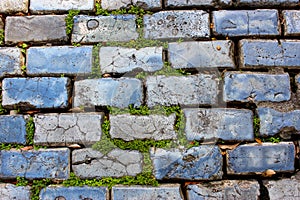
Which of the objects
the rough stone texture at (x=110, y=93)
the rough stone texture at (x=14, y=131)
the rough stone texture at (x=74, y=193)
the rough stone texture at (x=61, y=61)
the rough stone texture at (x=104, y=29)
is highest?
the rough stone texture at (x=104, y=29)

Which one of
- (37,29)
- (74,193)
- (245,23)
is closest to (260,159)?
(245,23)

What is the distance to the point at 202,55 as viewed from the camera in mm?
1380

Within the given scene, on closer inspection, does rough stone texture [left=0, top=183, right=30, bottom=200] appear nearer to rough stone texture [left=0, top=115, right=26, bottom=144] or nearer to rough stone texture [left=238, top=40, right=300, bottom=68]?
rough stone texture [left=0, top=115, right=26, bottom=144]

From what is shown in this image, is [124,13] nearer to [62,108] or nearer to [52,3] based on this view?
[52,3]

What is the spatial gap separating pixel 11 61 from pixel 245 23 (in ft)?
2.96

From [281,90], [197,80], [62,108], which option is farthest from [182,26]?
[62,108]

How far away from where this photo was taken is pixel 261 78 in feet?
4.47

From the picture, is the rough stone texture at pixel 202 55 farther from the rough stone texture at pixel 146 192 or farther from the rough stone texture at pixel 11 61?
the rough stone texture at pixel 11 61

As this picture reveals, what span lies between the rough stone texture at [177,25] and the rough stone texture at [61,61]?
246mm

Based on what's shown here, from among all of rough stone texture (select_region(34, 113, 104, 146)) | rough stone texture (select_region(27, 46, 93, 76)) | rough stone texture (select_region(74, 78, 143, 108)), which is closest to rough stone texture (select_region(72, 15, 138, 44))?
rough stone texture (select_region(27, 46, 93, 76))

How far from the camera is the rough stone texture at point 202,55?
1.38 metres

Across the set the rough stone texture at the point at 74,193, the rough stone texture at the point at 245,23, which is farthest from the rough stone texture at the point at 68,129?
the rough stone texture at the point at 245,23

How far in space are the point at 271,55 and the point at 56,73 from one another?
31.8 inches

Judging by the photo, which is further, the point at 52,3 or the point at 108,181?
the point at 52,3
